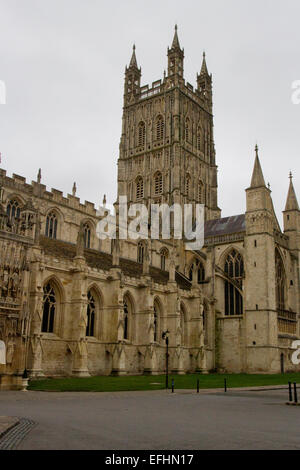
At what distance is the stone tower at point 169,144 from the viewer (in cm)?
6316

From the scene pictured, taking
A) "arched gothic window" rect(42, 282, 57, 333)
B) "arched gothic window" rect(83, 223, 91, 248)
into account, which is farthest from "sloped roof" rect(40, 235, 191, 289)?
"arched gothic window" rect(42, 282, 57, 333)

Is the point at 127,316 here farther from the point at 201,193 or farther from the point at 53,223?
the point at 201,193

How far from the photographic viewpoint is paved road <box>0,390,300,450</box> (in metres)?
8.33

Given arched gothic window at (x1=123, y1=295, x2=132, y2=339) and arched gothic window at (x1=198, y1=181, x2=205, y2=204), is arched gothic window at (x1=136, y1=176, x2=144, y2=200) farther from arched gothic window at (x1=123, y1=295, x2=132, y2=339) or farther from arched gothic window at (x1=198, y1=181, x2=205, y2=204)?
arched gothic window at (x1=123, y1=295, x2=132, y2=339)

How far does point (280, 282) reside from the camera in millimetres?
51938

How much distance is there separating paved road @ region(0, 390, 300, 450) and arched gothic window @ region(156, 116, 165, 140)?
172ft

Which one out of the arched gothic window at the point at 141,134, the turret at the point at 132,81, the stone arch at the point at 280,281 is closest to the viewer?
the stone arch at the point at 280,281

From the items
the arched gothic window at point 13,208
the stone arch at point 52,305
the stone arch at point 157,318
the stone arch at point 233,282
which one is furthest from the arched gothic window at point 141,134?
the stone arch at point 52,305

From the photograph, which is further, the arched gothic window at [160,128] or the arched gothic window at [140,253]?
the arched gothic window at [160,128]

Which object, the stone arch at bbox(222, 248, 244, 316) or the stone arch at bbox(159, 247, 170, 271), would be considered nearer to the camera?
the stone arch at bbox(222, 248, 244, 316)

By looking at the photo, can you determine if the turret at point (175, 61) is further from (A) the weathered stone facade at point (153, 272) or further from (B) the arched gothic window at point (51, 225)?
(B) the arched gothic window at point (51, 225)

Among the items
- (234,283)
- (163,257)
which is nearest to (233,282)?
(234,283)
